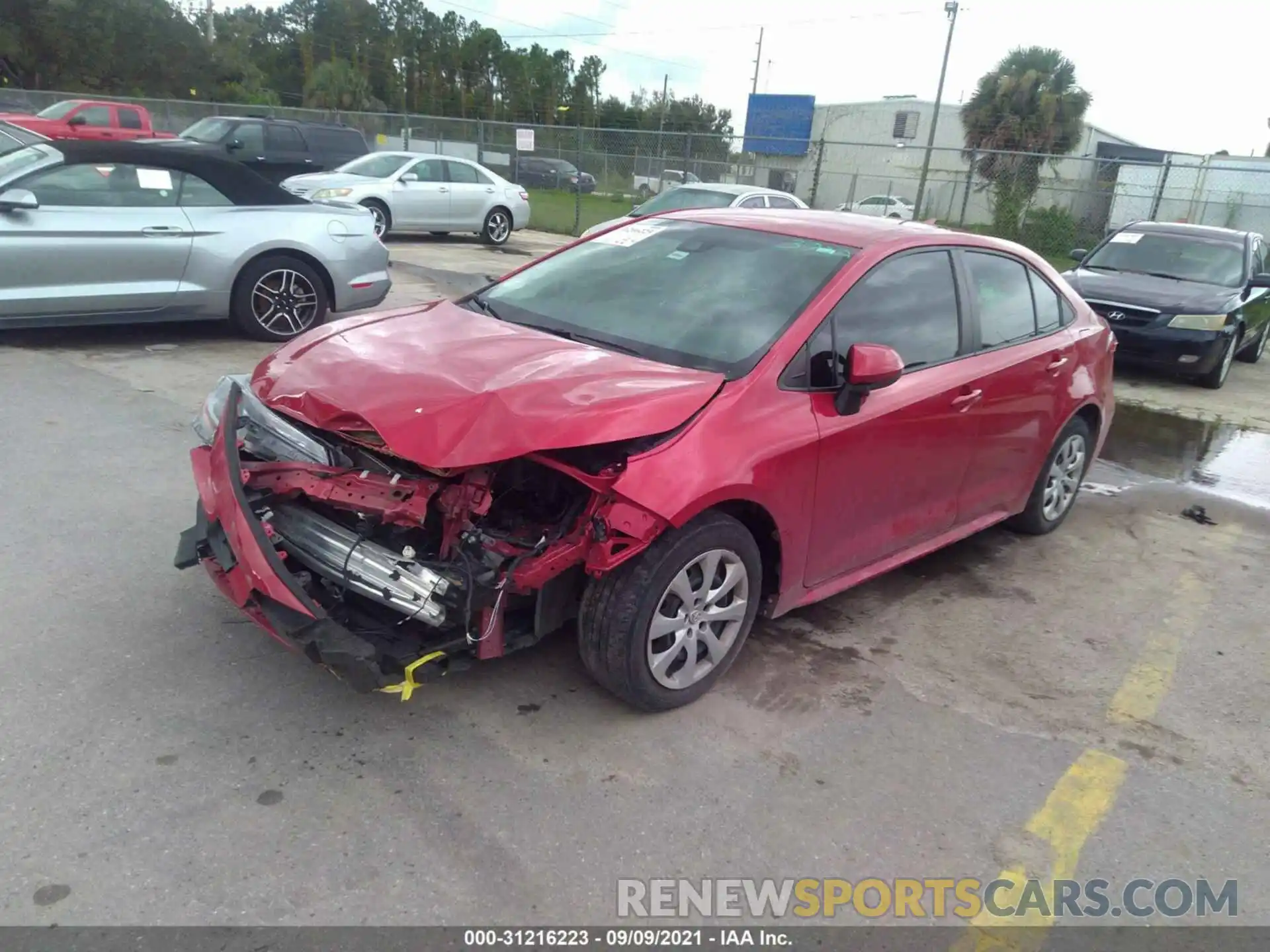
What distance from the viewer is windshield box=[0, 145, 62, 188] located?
6.92 m

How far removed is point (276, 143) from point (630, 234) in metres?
16.2

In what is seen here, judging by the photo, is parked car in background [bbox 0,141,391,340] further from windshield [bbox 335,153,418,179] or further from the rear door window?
windshield [bbox 335,153,418,179]

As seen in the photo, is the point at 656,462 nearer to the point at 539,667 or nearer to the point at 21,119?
the point at 539,667

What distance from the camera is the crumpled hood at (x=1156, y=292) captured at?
9.64 metres

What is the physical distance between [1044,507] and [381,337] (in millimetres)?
3713

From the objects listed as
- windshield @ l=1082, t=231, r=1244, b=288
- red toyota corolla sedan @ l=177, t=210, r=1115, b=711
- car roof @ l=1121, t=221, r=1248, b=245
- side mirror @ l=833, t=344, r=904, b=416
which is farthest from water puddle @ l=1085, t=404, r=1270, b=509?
side mirror @ l=833, t=344, r=904, b=416

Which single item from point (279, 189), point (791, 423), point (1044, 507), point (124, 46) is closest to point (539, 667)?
point (791, 423)

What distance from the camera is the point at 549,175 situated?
26703 millimetres

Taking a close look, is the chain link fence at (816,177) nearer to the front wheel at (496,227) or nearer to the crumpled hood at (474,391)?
the front wheel at (496,227)

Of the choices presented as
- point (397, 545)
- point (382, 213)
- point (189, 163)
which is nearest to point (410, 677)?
point (397, 545)

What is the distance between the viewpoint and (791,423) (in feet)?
11.3

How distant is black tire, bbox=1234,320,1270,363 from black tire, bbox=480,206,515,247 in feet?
39.9
